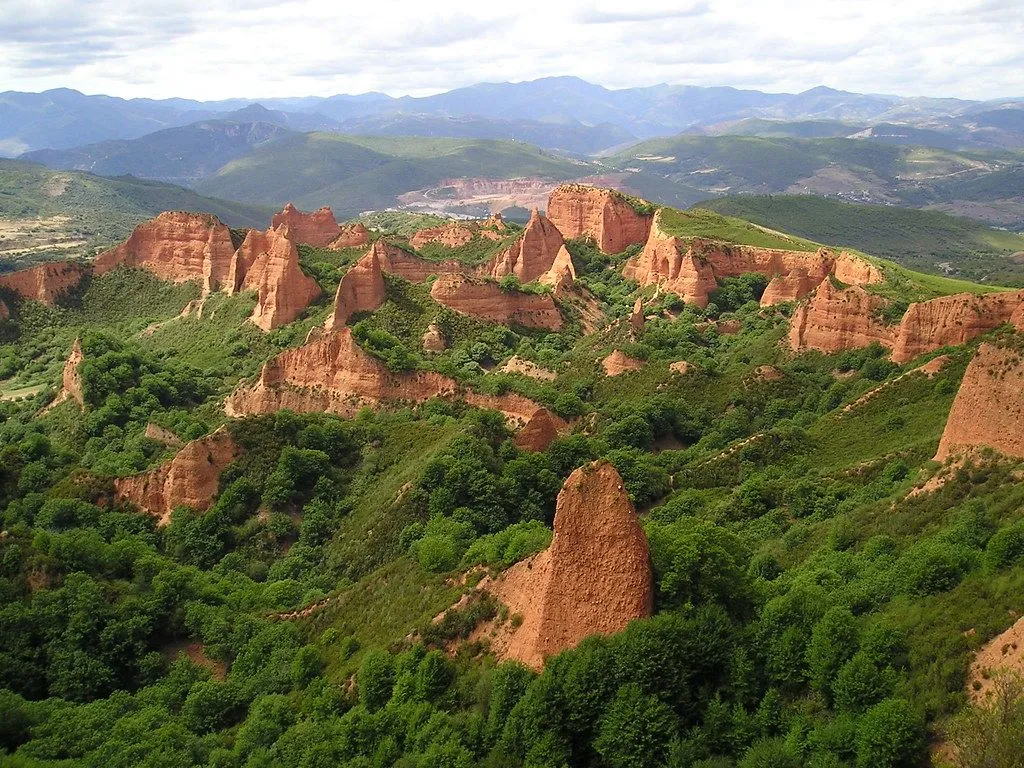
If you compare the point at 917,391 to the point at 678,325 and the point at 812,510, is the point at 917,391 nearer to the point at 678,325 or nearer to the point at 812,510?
the point at 812,510

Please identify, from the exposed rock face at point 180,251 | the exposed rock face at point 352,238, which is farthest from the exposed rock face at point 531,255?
the exposed rock face at point 180,251

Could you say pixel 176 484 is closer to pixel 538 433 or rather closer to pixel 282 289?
pixel 538 433

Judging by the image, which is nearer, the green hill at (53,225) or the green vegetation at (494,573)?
the green vegetation at (494,573)

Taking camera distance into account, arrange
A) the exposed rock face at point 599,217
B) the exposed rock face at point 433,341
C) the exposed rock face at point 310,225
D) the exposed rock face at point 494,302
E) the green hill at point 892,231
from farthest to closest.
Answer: the green hill at point 892,231 < the exposed rock face at point 310,225 < the exposed rock face at point 599,217 < the exposed rock face at point 494,302 < the exposed rock face at point 433,341

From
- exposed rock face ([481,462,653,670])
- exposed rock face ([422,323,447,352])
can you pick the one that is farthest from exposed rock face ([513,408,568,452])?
exposed rock face ([481,462,653,670])

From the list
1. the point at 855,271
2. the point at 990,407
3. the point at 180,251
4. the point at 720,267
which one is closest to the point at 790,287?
the point at 855,271

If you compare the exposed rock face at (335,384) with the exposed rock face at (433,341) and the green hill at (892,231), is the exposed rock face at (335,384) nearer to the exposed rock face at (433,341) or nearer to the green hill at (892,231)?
the exposed rock face at (433,341)
